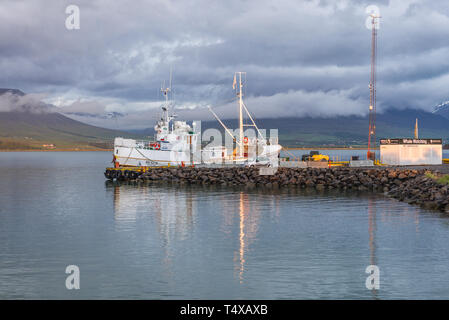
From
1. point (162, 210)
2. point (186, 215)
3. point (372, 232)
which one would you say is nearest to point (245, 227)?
point (186, 215)

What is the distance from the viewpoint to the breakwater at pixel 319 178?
173 ft

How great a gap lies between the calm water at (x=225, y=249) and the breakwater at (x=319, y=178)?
6705 millimetres

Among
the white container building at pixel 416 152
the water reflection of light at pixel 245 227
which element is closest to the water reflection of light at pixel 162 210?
the water reflection of light at pixel 245 227

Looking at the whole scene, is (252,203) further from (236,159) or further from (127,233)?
(236,159)

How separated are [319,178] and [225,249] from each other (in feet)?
129

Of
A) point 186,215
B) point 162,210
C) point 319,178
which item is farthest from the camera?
point 319,178

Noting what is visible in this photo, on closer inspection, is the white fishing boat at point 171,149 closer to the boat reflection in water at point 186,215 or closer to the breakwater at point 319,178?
the breakwater at point 319,178

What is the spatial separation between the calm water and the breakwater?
6.71 meters

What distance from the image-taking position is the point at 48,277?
2125 centimetres

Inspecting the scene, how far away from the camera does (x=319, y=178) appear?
2516 inches

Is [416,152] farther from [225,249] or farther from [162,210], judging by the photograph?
[225,249]
